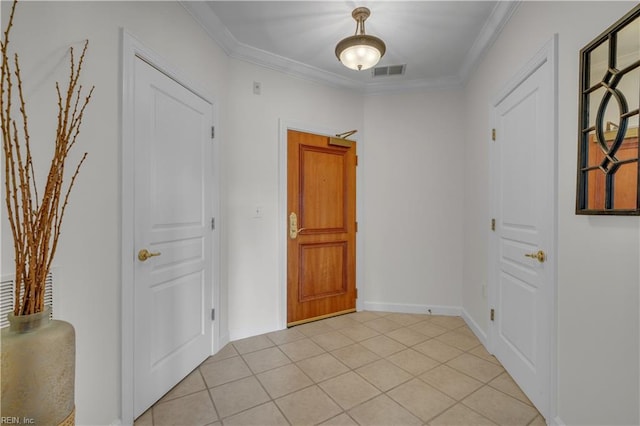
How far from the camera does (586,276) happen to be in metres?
1.32

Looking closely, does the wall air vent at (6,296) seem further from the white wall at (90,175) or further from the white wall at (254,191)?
the white wall at (254,191)

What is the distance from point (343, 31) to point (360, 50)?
0.46 metres

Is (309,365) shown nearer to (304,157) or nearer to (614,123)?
(304,157)

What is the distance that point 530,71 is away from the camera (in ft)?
5.84

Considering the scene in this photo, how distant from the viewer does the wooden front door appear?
296cm

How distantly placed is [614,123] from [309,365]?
229 centimetres

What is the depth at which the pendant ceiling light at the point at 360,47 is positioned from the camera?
6.72 ft

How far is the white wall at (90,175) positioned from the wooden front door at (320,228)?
1.63 m

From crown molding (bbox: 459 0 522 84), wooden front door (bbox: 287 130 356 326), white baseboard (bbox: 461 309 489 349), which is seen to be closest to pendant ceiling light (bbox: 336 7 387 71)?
crown molding (bbox: 459 0 522 84)

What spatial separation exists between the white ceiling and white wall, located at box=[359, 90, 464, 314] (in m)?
0.44

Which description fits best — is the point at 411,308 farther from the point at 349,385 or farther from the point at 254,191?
the point at 254,191

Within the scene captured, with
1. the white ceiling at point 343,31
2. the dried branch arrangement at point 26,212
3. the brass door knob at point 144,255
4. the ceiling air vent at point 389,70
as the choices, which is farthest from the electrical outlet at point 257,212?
the ceiling air vent at point 389,70

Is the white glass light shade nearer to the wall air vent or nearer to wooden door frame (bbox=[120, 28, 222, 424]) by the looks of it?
wooden door frame (bbox=[120, 28, 222, 424])

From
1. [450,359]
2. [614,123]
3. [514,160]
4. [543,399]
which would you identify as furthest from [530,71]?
[450,359]
